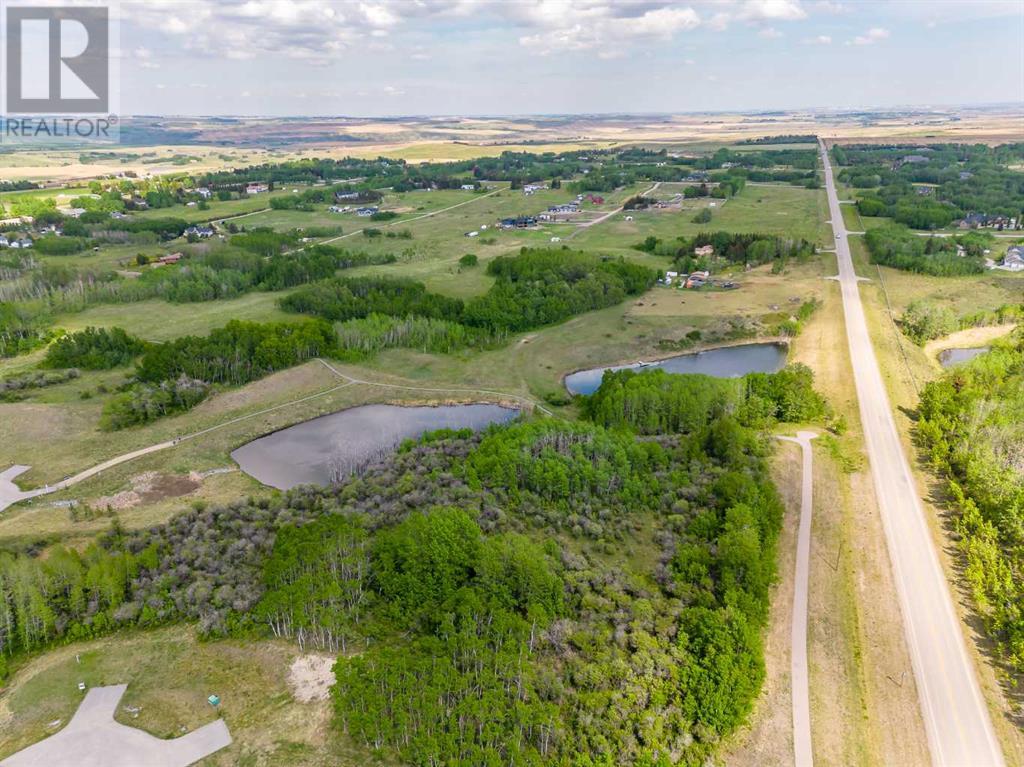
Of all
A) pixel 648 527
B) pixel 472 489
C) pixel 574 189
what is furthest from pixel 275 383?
pixel 574 189

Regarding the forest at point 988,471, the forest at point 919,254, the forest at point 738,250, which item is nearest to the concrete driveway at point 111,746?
the forest at point 988,471

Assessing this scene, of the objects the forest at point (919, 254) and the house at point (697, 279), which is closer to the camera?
the house at point (697, 279)

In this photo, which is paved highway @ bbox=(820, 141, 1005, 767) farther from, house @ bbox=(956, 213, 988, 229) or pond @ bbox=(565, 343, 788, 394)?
house @ bbox=(956, 213, 988, 229)

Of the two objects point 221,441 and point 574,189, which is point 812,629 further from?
point 574,189

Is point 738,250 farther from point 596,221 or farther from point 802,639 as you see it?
point 802,639

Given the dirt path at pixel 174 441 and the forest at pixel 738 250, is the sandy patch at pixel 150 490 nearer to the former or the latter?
the dirt path at pixel 174 441

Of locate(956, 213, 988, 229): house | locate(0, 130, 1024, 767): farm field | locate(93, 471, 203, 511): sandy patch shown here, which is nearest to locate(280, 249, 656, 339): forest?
locate(0, 130, 1024, 767): farm field

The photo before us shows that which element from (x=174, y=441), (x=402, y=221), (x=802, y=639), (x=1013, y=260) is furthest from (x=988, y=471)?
(x=402, y=221)
